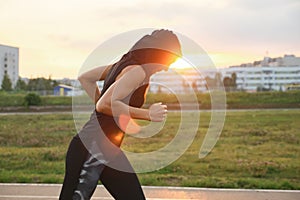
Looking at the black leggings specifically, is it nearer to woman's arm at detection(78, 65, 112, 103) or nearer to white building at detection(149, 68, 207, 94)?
woman's arm at detection(78, 65, 112, 103)

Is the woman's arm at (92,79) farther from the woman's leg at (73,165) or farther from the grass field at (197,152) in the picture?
the grass field at (197,152)

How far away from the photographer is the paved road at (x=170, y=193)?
516 centimetres

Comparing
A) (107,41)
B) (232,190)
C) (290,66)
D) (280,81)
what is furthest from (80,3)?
(280,81)

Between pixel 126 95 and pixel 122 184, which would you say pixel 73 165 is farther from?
pixel 126 95

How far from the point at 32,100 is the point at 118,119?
1982 centimetres

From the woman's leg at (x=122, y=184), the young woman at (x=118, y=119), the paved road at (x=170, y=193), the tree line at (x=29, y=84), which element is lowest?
the tree line at (x=29, y=84)

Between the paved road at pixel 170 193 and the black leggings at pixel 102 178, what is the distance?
8.97 ft

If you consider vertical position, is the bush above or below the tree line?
above

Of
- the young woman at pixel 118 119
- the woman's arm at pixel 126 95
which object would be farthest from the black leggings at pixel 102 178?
the woman's arm at pixel 126 95

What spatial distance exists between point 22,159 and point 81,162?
685 cm

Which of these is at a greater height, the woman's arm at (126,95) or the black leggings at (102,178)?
the woman's arm at (126,95)

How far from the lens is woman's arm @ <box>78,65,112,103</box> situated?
8.37 ft

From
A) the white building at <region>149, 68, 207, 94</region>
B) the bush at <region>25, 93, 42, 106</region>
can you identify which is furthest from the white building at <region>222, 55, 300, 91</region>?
the white building at <region>149, 68, 207, 94</region>

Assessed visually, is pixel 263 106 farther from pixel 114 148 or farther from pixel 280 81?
pixel 114 148
